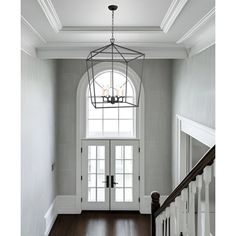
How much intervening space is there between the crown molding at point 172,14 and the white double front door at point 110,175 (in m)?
2.93

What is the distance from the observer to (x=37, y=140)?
458 cm

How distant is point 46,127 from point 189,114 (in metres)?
2.10

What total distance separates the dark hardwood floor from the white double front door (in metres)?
0.19

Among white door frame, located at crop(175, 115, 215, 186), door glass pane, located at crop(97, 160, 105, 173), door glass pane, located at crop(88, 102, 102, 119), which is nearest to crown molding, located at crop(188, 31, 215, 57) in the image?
white door frame, located at crop(175, 115, 215, 186)

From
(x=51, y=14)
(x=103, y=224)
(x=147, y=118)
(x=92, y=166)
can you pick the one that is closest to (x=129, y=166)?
(x=92, y=166)

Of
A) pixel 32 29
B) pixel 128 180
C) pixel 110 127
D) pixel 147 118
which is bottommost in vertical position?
pixel 128 180

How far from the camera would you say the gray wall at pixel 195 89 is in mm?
3488

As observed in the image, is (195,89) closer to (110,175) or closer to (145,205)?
(110,175)

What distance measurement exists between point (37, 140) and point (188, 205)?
2390 millimetres

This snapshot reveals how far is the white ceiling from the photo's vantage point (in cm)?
290

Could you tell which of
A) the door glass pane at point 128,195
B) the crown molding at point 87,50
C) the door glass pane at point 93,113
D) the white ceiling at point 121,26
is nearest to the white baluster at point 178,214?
the white ceiling at point 121,26

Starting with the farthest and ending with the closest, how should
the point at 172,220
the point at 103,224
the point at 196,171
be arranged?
1. the point at 103,224
2. the point at 172,220
3. the point at 196,171

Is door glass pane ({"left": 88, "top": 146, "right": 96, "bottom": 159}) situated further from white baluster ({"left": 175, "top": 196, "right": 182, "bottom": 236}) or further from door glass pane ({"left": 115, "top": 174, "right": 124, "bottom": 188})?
white baluster ({"left": 175, "top": 196, "right": 182, "bottom": 236})
